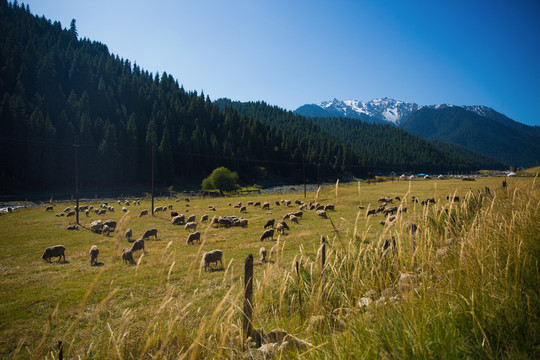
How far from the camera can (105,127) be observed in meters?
73.6

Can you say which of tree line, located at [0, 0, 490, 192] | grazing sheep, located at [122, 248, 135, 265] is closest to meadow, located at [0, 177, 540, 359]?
grazing sheep, located at [122, 248, 135, 265]

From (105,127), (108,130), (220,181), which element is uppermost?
(105,127)

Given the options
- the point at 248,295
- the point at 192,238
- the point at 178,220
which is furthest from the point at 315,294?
the point at 178,220

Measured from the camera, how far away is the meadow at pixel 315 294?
2.16 m

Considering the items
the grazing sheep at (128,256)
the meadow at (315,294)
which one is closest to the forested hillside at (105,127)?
the grazing sheep at (128,256)

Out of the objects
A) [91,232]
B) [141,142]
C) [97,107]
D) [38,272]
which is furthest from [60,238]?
[97,107]

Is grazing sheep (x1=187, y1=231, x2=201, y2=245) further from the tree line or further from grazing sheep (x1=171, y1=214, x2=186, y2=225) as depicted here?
the tree line

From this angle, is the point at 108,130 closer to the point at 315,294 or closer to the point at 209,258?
the point at 209,258

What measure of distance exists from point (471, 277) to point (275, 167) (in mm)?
112411

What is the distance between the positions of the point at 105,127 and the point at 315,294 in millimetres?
86691

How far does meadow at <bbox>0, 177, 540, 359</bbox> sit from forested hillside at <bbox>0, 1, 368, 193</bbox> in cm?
4544

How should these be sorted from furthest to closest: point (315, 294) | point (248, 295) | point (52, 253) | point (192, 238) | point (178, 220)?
1. point (178, 220)
2. point (192, 238)
3. point (52, 253)
4. point (315, 294)
5. point (248, 295)

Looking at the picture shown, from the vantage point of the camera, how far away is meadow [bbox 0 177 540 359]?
2156mm

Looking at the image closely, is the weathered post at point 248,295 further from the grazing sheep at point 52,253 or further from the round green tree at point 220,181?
the round green tree at point 220,181
